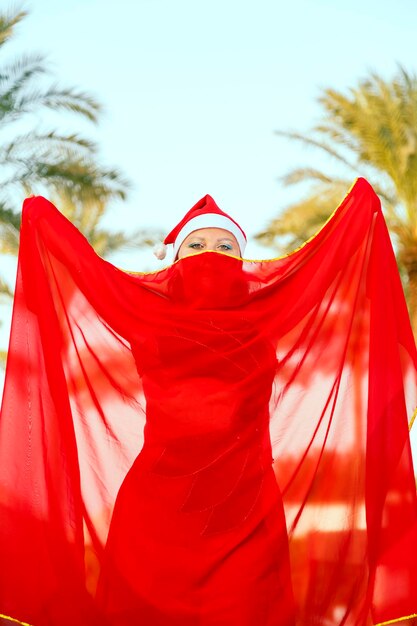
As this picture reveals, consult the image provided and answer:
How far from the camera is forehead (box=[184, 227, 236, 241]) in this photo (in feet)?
15.3

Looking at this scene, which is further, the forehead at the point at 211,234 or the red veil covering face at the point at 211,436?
the forehead at the point at 211,234

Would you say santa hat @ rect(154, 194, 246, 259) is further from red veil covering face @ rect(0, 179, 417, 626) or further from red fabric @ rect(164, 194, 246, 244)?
→ red veil covering face @ rect(0, 179, 417, 626)

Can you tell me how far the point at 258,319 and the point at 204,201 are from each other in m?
0.78

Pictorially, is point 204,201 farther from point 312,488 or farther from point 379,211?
point 312,488

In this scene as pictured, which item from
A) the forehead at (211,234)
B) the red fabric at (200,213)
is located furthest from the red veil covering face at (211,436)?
the red fabric at (200,213)

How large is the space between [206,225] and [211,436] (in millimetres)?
1030

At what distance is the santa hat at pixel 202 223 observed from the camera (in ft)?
15.5

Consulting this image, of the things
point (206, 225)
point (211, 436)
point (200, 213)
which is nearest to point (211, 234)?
point (206, 225)

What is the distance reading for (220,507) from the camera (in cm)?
411

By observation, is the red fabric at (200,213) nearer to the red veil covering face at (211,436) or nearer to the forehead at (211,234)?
the forehead at (211,234)

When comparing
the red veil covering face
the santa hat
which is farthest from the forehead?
the red veil covering face

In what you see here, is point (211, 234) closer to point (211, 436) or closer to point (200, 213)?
point (200, 213)

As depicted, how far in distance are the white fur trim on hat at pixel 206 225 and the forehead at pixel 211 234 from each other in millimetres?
14

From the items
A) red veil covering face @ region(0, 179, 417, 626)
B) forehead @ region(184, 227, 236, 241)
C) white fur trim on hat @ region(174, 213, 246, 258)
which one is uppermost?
white fur trim on hat @ region(174, 213, 246, 258)
